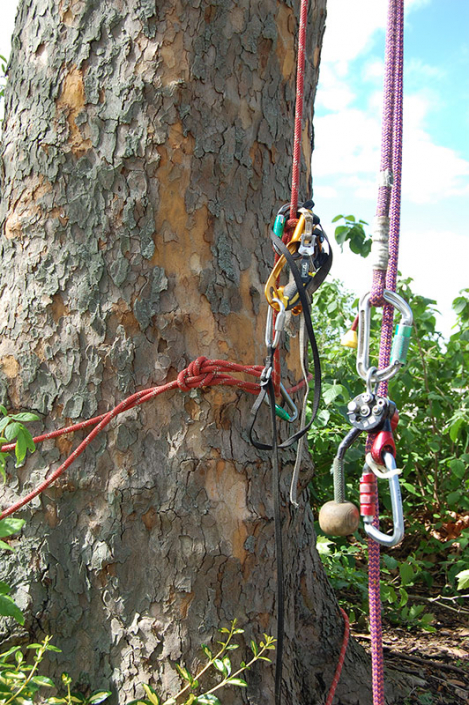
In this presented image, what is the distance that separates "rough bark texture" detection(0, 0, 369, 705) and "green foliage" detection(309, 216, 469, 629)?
1357 mm

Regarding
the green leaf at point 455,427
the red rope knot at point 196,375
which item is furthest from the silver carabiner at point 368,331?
the green leaf at point 455,427

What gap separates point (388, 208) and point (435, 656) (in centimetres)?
209

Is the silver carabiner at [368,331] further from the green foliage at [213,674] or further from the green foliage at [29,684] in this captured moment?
the green foliage at [29,684]

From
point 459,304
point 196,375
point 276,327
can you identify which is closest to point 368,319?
point 276,327

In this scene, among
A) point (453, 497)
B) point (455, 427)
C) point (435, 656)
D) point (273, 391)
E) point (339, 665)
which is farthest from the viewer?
point (453, 497)

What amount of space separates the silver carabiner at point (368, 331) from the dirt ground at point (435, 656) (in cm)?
152

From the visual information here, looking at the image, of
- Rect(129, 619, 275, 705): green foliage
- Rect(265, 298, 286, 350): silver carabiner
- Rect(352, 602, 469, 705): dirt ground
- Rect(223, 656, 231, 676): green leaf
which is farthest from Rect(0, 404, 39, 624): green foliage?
Rect(352, 602, 469, 705): dirt ground

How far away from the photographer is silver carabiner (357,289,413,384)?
1.13 metres

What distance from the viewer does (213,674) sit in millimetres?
1678

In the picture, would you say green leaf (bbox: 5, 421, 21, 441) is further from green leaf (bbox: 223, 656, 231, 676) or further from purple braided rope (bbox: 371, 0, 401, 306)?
purple braided rope (bbox: 371, 0, 401, 306)

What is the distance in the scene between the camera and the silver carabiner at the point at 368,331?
1129 millimetres

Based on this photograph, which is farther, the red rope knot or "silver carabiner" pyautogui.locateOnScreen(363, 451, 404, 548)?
the red rope knot

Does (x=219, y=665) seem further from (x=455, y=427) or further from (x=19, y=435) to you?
(x=455, y=427)

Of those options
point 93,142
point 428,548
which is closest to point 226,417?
point 93,142
